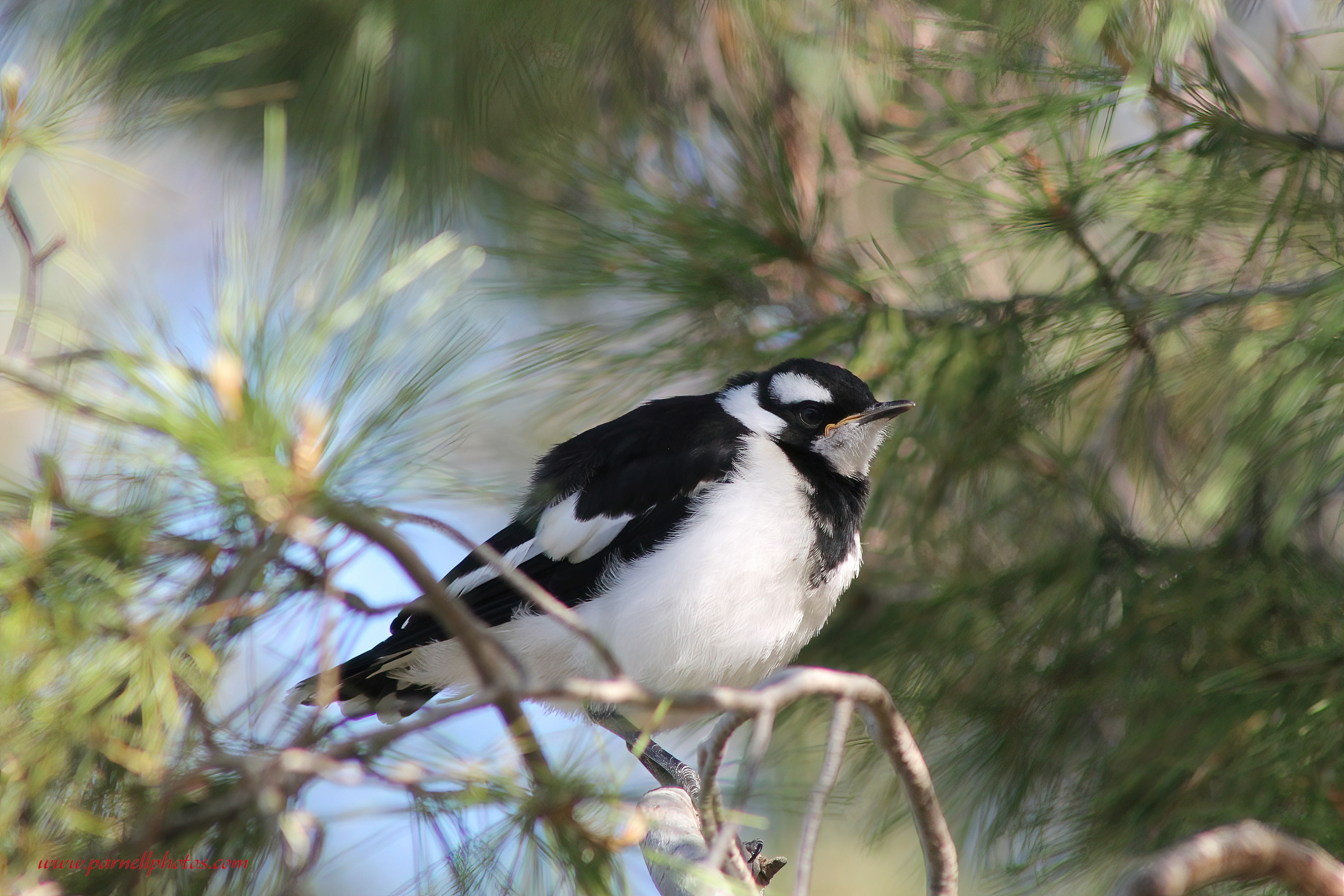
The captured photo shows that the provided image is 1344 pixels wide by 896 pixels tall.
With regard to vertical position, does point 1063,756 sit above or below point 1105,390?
below

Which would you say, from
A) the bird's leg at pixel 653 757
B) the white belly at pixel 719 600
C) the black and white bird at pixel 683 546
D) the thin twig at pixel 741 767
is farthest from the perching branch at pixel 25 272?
the bird's leg at pixel 653 757

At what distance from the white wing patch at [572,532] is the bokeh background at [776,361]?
261 mm

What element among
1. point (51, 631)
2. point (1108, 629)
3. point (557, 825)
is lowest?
point (1108, 629)

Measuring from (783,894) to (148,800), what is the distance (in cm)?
64

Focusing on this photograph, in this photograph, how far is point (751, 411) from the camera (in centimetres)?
213

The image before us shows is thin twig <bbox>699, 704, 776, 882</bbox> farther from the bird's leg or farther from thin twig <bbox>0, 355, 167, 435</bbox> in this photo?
the bird's leg

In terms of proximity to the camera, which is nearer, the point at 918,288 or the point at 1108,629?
the point at 1108,629

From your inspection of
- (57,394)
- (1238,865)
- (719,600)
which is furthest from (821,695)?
(57,394)

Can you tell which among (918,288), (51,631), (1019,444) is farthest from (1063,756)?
(51,631)

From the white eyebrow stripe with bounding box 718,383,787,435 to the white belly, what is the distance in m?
0.10

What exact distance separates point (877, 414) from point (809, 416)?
0.49ft

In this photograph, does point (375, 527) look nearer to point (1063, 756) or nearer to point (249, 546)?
point (249, 546)

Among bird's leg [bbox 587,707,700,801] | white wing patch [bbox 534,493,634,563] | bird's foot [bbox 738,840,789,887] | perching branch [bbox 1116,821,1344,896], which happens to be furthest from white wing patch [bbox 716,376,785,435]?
perching branch [bbox 1116,821,1344,896]

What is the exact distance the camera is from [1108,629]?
6.18ft
